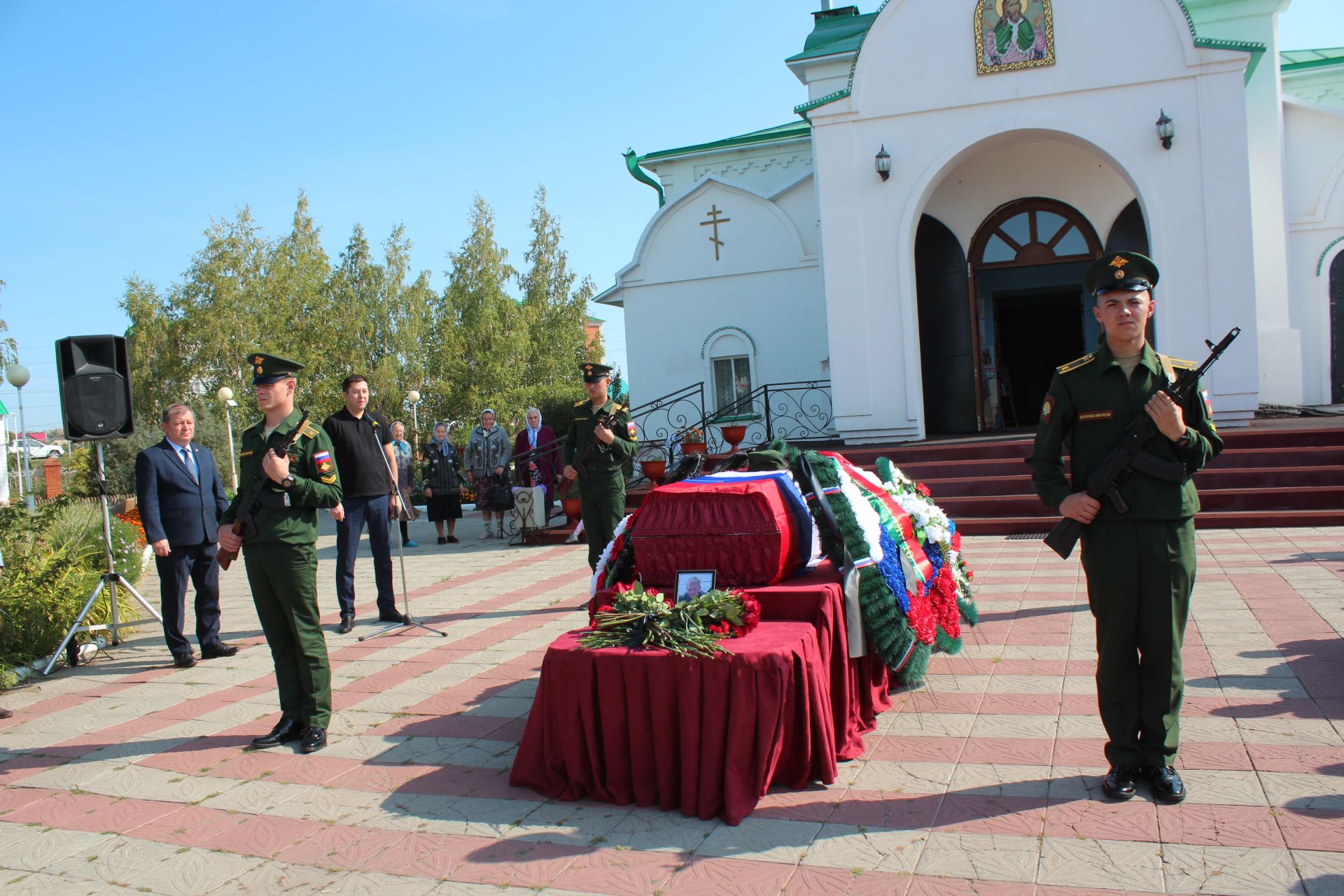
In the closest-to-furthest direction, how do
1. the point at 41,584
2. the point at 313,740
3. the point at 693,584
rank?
the point at 693,584
the point at 313,740
the point at 41,584

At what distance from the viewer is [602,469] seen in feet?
23.7

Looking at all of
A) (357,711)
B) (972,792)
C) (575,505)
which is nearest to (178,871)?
(357,711)

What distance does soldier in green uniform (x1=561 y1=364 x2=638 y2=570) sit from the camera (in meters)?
7.19

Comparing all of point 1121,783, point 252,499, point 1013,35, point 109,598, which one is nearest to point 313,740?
point 252,499

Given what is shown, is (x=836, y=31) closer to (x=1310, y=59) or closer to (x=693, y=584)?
(x=1310, y=59)

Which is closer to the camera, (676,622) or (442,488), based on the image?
(676,622)

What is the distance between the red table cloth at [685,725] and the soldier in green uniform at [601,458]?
310 cm

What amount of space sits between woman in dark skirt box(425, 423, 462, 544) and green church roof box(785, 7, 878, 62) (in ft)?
31.7

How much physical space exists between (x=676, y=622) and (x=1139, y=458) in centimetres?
190

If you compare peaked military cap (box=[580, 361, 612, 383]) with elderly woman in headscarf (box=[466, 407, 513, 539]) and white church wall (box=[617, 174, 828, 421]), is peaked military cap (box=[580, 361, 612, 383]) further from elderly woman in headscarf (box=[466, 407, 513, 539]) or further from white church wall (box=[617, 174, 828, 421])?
white church wall (box=[617, 174, 828, 421])

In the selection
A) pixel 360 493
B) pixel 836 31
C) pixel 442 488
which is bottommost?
pixel 442 488

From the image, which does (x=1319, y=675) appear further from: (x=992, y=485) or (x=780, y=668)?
(x=992, y=485)

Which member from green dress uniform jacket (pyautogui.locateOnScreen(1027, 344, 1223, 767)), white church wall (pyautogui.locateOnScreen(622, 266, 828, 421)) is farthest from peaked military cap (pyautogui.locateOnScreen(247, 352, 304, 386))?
white church wall (pyautogui.locateOnScreen(622, 266, 828, 421))

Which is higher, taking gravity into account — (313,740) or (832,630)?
(832,630)
